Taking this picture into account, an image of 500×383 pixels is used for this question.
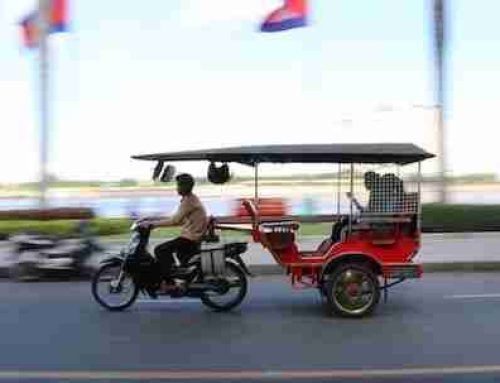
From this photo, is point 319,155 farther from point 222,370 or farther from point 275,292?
point 222,370

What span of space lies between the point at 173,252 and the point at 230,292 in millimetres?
811

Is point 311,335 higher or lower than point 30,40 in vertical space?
lower

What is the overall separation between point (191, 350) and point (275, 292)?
14.5 feet

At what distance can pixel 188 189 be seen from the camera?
35.6 ft

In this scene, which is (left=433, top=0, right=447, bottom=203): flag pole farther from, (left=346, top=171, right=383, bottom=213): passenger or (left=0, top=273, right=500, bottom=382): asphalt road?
(left=346, top=171, right=383, bottom=213): passenger

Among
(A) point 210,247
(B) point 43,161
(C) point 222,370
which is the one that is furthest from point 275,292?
(B) point 43,161

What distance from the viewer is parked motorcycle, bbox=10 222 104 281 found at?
14305 millimetres

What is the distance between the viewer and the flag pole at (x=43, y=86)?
21688 millimetres

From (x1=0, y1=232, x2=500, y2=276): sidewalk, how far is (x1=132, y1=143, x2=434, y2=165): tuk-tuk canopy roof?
3.00 meters

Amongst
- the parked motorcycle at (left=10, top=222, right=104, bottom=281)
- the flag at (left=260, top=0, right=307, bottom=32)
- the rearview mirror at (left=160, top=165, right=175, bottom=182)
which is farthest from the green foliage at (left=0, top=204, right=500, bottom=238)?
the rearview mirror at (left=160, top=165, right=175, bottom=182)

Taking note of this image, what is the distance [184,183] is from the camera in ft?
35.6

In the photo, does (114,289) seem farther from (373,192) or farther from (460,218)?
(460,218)

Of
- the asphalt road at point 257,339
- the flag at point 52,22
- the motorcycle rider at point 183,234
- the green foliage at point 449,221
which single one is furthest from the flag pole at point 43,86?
the motorcycle rider at point 183,234

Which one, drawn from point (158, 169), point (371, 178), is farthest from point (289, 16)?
point (371, 178)
